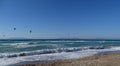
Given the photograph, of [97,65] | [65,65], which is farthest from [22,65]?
[97,65]

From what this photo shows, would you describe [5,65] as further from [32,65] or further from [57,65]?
[57,65]

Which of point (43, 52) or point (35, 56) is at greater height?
point (43, 52)

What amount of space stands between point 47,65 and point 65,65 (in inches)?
52.5

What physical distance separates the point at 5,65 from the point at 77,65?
5.41 m

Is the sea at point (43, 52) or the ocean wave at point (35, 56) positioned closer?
the ocean wave at point (35, 56)

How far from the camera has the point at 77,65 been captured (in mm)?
13273

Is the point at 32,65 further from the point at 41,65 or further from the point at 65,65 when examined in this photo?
the point at 65,65

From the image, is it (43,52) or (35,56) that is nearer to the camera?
(35,56)

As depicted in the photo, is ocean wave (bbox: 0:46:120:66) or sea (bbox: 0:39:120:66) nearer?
ocean wave (bbox: 0:46:120:66)

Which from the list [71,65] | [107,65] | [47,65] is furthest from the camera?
[47,65]

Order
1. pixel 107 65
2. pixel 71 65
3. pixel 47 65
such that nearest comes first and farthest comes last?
pixel 107 65 < pixel 71 65 < pixel 47 65

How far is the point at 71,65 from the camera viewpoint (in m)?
13.5

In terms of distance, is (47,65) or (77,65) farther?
(47,65)

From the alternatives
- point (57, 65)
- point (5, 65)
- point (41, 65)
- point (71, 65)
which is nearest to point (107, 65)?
point (71, 65)
